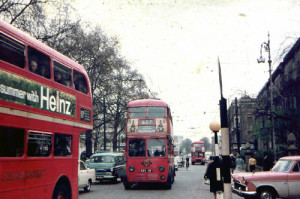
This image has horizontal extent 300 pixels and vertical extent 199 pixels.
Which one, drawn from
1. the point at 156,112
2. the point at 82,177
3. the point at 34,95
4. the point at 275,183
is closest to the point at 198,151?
the point at 156,112

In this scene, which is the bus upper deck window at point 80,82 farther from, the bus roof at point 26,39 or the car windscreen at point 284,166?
the car windscreen at point 284,166

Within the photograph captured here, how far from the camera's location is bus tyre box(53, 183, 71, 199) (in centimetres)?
971

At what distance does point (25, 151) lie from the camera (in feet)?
26.6

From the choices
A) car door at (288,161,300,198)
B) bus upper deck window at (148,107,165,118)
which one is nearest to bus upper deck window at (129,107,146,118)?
bus upper deck window at (148,107,165,118)

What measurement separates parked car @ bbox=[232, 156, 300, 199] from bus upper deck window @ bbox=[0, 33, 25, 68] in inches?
333

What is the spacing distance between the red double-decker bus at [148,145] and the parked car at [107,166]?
3.99m

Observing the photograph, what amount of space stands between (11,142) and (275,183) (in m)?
8.82

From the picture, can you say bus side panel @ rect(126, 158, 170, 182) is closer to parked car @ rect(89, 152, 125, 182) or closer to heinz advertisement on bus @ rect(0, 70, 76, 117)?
parked car @ rect(89, 152, 125, 182)

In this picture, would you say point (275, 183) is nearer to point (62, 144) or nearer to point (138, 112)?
point (62, 144)

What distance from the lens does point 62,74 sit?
10.4 metres

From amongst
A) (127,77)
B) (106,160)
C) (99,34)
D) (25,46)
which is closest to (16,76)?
(25,46)

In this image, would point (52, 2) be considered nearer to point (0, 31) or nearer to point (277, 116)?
point (0, 31)

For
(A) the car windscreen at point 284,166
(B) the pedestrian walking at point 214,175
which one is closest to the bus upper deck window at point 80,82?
(B) the pedestrian walking at point 214,175

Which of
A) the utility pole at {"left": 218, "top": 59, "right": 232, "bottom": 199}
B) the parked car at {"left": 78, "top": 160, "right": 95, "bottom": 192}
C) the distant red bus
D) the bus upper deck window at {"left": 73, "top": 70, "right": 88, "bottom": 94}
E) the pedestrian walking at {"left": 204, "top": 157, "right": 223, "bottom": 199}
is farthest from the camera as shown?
the distant red bus
